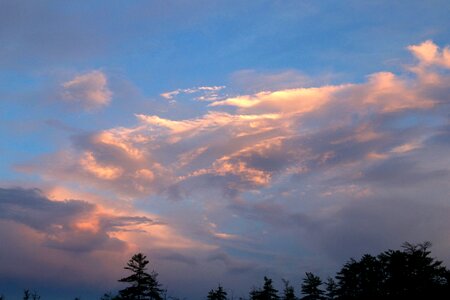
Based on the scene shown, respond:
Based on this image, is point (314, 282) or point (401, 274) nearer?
point (401, 274)

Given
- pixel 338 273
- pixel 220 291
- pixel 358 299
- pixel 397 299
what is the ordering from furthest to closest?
pixel 220 291, pixel 338 273, pixel 358 299, pixel 397 299

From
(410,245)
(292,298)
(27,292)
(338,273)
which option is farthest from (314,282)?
(27,292)

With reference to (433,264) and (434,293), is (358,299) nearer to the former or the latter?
(433,264)

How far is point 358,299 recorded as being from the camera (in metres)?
66.4

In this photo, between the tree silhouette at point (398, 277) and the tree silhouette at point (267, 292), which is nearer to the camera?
the tree silhouette at point (398, 277)

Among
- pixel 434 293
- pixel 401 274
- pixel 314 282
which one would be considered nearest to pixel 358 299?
pixel 401 274

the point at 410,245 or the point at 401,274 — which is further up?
the point at 410,245

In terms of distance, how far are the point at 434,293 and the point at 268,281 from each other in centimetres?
4261

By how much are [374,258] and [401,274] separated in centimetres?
1386

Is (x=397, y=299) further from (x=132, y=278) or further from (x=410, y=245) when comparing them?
(x=132, y=278)

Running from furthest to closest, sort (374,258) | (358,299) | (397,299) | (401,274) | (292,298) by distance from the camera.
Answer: (292,298) < (374,258) < (358,299) < (401,274) < (397,299)

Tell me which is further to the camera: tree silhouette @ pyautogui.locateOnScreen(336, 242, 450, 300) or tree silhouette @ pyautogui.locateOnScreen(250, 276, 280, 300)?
tree silhouette @ pyautogui.locateOnScreen(250, 276, 280, 300)

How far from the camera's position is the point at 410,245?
226ft

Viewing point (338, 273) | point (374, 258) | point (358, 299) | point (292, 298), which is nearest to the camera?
point (358, 299)
